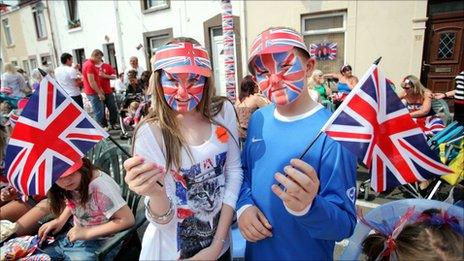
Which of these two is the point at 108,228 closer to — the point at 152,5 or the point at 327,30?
the point at 327,30

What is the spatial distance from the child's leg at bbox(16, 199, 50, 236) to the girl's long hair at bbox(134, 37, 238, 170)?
1669mm

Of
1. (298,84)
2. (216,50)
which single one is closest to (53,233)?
(298,84)

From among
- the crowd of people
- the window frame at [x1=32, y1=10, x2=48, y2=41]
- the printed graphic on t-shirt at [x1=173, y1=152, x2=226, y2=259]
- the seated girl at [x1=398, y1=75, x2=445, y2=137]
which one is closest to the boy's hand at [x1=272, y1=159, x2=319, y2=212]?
the crowd of people

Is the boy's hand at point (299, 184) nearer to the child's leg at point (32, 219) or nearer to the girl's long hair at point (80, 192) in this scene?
the girl's long hair at point (80, 192)

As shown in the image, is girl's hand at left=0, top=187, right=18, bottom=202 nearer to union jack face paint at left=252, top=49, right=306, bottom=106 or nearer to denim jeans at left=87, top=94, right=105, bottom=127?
union jack face paint at left=252, top=49, right=306, bottom=106

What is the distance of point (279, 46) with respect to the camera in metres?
1.33

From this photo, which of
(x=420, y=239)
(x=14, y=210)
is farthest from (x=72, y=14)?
(x=420, y=239)

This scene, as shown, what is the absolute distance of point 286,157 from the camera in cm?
132

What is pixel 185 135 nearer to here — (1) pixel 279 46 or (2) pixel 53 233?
(1) pixel 279 46

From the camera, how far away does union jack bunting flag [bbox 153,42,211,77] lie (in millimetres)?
1514

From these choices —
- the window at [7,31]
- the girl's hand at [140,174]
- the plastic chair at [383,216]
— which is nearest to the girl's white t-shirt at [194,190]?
the girl's hand at [140,174]

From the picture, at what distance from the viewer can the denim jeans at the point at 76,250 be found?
203cm

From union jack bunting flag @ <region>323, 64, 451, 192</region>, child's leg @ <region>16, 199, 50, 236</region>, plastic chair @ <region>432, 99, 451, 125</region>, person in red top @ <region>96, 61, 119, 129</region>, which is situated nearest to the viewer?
union jack bunting flag @ <region>323, 64, 451, 192</region>

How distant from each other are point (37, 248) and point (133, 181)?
59.5 inches
